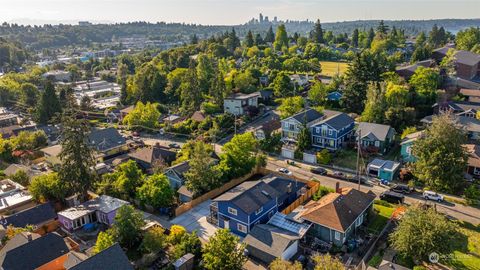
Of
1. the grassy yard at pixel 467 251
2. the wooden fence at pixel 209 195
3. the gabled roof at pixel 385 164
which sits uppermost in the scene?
the gabled roof at pixel 385 164

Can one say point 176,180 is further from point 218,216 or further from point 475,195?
point 475,195

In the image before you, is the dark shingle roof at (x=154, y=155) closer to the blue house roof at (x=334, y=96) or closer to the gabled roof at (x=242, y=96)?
the gabled roof at (x=242, y=96)

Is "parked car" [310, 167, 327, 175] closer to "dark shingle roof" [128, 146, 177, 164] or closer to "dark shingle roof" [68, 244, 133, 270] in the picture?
"dark shingle roof" [128, 146, 177, 164]

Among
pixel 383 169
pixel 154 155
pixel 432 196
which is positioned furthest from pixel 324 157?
pixel 154 155

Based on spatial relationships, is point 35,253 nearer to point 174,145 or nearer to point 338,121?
point 174,145

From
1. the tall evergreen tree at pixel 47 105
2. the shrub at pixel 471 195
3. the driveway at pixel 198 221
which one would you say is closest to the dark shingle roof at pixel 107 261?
the driveway at pixel 198 221

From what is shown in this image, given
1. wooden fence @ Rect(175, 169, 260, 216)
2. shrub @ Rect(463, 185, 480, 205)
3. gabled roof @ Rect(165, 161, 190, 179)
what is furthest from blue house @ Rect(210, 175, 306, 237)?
shrub @ Rect(463, 185, 480, 205)
